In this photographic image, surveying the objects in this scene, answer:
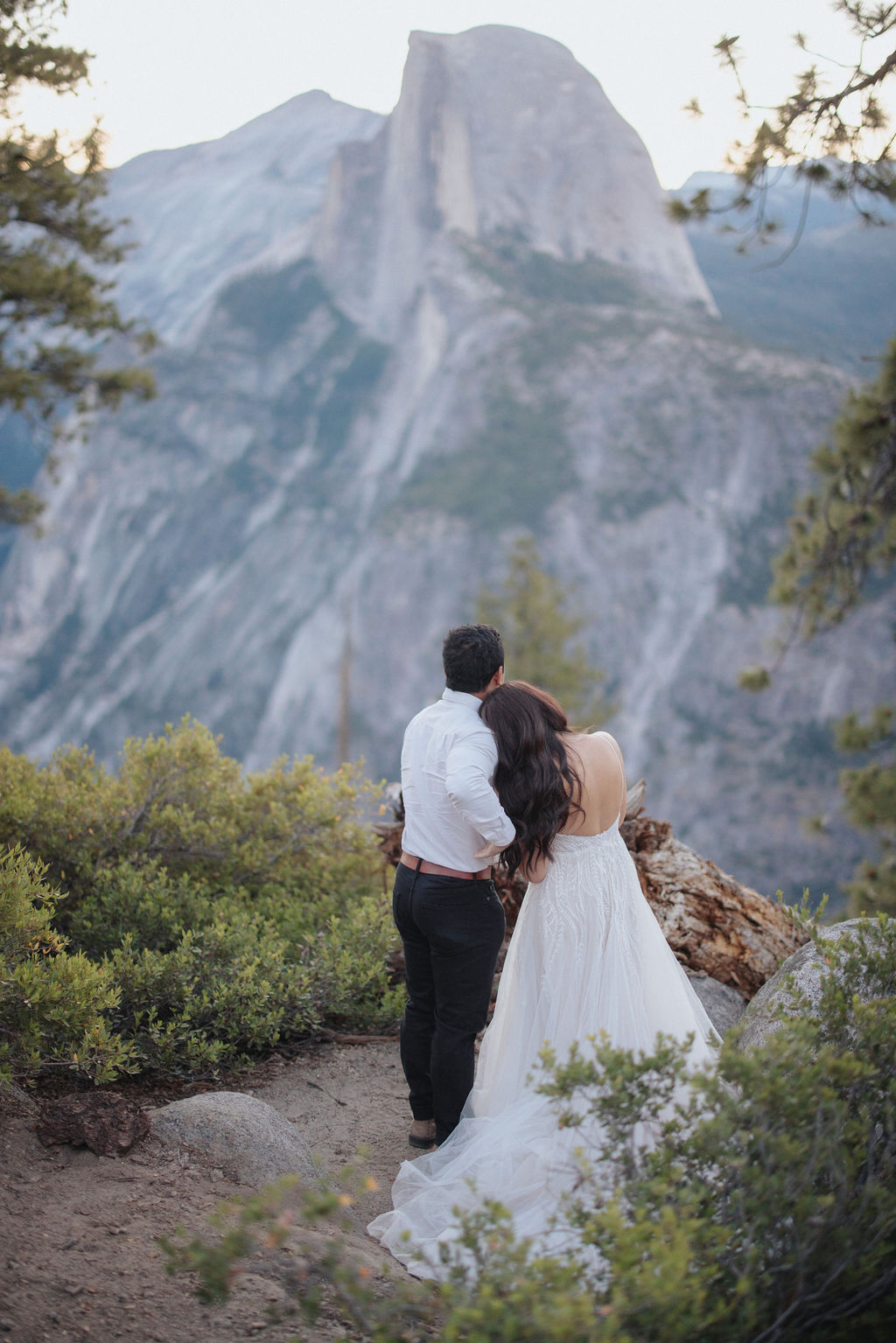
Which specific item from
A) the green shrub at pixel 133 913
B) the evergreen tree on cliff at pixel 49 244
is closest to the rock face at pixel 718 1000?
the green shrub at pixel 133 913

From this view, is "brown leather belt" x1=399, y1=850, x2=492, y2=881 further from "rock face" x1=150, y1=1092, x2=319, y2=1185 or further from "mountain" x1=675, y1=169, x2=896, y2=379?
"mountain" x1=675, y1=169, x2=896, y2=379

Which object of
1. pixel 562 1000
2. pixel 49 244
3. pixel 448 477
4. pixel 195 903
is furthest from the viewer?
pixel 448 477

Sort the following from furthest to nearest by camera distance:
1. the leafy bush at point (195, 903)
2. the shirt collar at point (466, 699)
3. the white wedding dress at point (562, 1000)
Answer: the leafy bush at point (195, 903) < the shirt collar at point (466, 699) < the white wedding dress at point (562, 1000)

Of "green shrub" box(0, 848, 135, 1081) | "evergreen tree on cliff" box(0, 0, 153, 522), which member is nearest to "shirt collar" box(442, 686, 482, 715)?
"green shrub" box(0, 848, 135, 1081)

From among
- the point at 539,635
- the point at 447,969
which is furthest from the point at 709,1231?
the point at 539,635

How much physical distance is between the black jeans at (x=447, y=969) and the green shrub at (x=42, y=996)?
3.62 feet

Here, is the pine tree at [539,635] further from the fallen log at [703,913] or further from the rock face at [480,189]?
the rock face at [480,189]

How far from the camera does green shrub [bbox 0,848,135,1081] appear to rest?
10.5 ft

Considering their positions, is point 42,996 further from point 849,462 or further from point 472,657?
point 849,462

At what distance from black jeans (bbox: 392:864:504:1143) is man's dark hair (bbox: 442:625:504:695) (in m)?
0.71

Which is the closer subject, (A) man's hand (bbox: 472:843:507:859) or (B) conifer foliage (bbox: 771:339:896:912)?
(A) man's hand (bbox: 472:843:507:859)

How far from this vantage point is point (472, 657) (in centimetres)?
326

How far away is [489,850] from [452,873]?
0.64 ft

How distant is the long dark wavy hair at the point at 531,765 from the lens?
3.21 m
